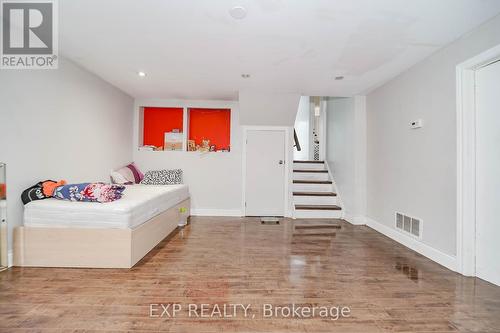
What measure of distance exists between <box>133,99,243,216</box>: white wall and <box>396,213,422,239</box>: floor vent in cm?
258

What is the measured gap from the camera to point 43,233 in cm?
220

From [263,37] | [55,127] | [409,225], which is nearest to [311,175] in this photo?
[409,225]

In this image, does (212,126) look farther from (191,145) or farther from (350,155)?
(350,155)

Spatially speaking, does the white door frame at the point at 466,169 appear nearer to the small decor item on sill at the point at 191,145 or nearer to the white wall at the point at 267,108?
the white wall at the point at 267,108

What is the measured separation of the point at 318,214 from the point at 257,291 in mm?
2905

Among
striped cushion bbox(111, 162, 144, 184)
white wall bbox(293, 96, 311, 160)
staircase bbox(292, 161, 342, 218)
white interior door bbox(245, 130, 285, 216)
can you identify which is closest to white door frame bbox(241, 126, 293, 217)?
white interior door bbox(245, 130, 285, 216)

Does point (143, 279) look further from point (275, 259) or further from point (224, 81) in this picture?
point (224, 81)

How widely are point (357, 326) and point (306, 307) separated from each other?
0.32m

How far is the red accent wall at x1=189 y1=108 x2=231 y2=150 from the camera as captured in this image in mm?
4840

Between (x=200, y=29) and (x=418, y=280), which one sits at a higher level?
(x=200, y=29)

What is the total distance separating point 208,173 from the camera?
183 inches

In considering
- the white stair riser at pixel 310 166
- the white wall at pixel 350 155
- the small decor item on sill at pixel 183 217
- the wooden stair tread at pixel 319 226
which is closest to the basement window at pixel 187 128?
the small decor item on sill at pixel 183 217

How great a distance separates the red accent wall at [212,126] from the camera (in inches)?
191

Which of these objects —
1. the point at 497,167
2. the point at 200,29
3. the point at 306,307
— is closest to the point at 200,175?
the point at 200,29
